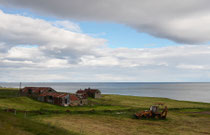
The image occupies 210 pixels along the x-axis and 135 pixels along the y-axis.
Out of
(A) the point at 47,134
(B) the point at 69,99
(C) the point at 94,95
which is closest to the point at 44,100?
(B) the point at 69,99

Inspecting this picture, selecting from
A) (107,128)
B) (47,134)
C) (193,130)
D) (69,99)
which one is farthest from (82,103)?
(47,134)

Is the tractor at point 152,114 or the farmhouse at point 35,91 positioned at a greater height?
the farmhouse at point 35,91

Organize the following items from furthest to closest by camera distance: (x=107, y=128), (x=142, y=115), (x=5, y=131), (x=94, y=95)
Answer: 1. (x=94, y=95)
2. (x=142, y=115)
3. (x=107, y=128)
4. (x=5, y=131)

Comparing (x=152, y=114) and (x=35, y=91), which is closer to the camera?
(x=152, y=114)

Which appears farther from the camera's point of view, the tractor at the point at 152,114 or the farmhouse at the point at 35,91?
the farmhouse at the point at 35,91

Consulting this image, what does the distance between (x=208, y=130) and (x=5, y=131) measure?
36418 millimetres

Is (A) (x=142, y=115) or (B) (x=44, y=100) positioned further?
(B) (x=44, y=100)

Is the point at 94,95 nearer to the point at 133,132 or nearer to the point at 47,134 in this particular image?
the point at 133,132

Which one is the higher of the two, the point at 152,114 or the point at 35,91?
the point at 35,91

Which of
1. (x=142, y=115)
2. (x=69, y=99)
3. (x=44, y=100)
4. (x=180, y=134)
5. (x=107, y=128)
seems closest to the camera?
(x=180, y=134)

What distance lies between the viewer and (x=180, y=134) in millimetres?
33344

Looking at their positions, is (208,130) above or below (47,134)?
below

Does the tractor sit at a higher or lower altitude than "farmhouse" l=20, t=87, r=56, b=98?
lower

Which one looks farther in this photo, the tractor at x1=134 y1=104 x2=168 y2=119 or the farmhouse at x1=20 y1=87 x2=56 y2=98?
the farmhouse at x1=20 y1=87 x2=56 y2=98
